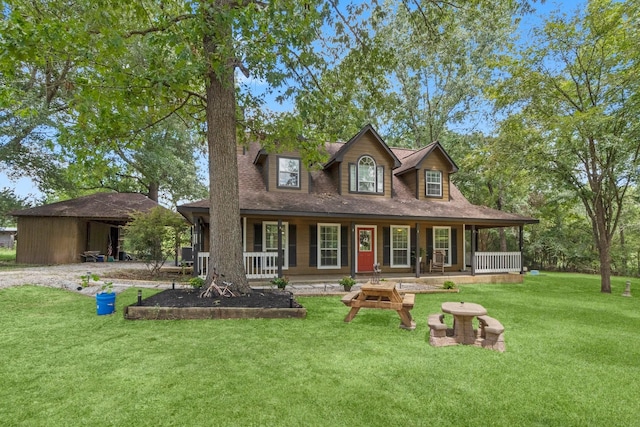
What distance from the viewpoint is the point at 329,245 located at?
12734 millimetres

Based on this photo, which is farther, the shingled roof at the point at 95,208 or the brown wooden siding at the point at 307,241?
the shingled roof at the point at 95,208

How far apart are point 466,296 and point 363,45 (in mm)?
7440

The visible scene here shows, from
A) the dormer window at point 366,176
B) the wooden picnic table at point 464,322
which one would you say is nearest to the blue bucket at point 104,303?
the wooden picnic table at point 464,322

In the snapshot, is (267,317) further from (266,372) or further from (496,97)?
(496,97)

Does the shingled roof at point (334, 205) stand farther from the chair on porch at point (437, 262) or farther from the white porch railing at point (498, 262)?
the chair on porch at point (437, 262)

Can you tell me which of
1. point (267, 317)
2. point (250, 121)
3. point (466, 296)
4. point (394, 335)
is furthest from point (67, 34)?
point (466, 296)

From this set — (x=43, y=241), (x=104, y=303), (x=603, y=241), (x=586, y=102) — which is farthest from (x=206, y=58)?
(x=43, y=241)

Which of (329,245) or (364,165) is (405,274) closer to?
(329,245)

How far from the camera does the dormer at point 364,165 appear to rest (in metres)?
13.3

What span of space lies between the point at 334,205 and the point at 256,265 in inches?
135

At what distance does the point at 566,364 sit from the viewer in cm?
417

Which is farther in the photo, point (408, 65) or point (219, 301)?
point (408, 65)

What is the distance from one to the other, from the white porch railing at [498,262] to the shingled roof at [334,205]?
130cm

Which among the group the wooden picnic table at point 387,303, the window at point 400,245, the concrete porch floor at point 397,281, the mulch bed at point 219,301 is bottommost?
the concrete porch floor at point 397,281
